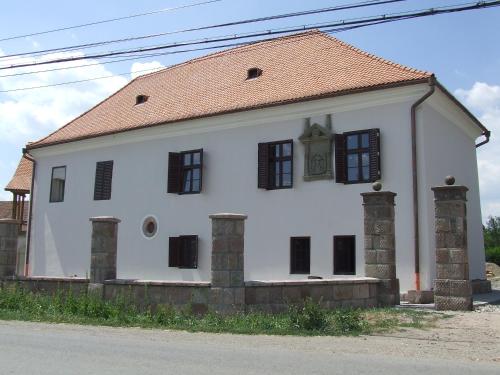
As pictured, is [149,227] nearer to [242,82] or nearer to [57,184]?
[57,184]

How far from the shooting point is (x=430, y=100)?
1777 cm

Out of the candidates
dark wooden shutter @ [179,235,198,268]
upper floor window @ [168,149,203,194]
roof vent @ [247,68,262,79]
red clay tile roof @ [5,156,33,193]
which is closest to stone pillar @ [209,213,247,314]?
dark wooden shutter @ [179,235,198,268]

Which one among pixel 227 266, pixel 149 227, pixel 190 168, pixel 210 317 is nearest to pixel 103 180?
pixel 149 227

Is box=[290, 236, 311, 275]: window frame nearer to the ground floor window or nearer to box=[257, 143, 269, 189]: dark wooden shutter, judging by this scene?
the ground floor window

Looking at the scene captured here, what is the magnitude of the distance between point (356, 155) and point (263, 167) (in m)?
3.31

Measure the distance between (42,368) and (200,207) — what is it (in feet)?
46.9

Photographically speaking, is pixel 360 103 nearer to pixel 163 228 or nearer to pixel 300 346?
pixel 163 228

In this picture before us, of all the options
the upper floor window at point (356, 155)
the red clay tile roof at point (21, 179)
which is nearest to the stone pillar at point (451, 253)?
the upper floor window at point (356, 155)

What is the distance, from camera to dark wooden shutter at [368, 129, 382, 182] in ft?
56.5

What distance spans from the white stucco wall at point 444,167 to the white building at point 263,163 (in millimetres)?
62

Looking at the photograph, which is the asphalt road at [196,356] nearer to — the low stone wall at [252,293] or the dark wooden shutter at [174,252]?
the low stone wall at [252,293]

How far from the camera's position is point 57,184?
86.3 ft

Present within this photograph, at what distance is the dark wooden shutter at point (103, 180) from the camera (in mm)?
24172

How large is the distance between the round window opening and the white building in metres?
0.05
